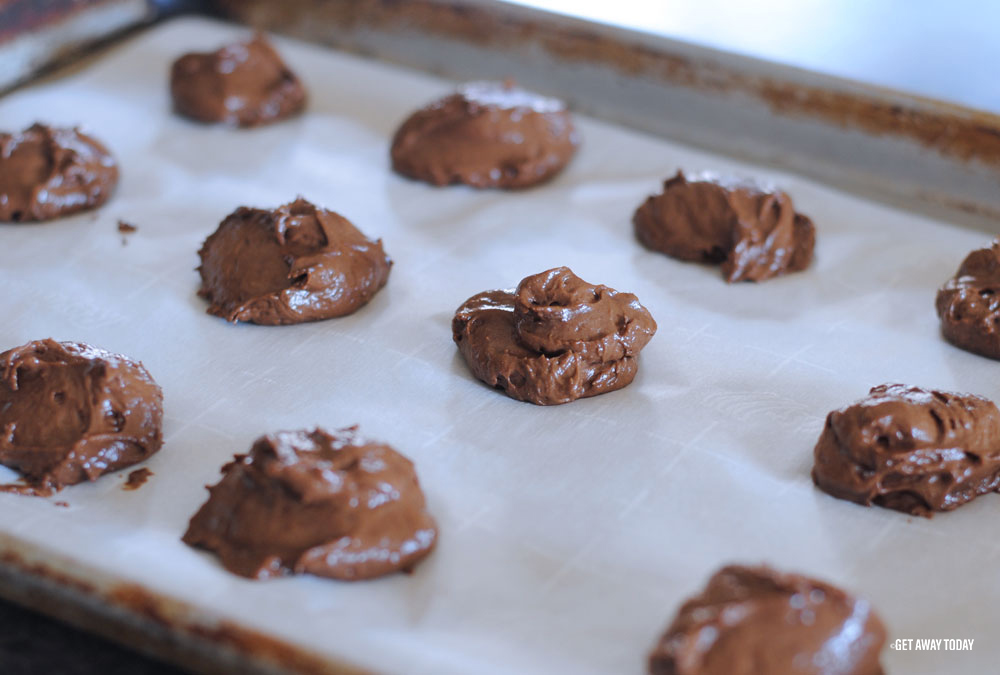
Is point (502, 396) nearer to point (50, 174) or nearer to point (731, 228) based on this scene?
point (731, 228)

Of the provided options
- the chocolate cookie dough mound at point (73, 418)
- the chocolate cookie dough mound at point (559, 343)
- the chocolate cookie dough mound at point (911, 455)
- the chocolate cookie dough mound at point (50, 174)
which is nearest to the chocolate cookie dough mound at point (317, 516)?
the chocolate cookie dough mound at point (73, 418)

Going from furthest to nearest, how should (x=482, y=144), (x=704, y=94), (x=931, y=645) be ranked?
(x=704, y=94) < (x=482, y=144) < (x=931, y=645)

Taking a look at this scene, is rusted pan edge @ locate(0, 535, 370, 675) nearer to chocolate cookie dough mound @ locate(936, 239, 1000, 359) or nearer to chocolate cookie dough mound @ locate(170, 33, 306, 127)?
chocolate cookie dough mound @ locate(936, 239, 1000, 359)

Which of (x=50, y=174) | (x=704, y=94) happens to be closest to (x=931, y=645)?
(x=704, y=94)

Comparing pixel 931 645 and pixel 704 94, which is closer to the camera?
pixel 931 645

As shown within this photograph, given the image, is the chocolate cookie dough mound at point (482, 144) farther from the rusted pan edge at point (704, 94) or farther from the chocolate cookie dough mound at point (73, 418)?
the chocolate cookie dough mound at point (73, 418)

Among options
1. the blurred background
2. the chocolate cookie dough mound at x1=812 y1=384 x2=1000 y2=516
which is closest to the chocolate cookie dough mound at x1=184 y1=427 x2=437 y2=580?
the chocolate cookie dough mound at x1=812 y1=384 x2=1000 y2=516
